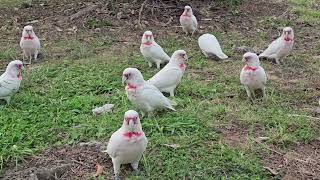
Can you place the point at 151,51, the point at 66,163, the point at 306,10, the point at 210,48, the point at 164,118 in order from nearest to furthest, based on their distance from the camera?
the point at 66,163 → the point at 164,118 → the point at 151,51 → the point at 210,48 → the point at 306,10

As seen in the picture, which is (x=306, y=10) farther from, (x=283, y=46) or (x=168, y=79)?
(x=168, y=79)

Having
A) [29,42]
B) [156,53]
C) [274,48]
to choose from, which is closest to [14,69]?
[29,42]

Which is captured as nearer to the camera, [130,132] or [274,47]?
[130,132]

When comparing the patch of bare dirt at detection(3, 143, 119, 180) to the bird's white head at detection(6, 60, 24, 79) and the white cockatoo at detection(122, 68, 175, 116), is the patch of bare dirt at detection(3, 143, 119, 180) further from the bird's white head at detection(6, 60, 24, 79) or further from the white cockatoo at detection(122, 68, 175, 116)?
the bird's white head at detection(6, 60, 24, 79)

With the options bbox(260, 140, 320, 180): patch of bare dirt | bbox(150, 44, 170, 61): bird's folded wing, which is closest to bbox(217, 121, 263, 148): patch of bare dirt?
bbox(260, 140, 320, 180): patch of bare dirt

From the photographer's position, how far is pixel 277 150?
5.08 m

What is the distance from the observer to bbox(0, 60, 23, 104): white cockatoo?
20.0 feet

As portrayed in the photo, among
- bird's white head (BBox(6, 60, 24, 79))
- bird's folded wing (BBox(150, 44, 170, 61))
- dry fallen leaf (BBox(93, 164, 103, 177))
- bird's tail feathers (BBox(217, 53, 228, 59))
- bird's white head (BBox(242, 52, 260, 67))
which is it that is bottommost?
bird's tail feathers (BBox(217, 53, 228, 59))

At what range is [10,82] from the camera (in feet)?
20.3

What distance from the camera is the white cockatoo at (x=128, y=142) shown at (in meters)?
4.34

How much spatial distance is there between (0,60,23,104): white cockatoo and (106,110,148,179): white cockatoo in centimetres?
214

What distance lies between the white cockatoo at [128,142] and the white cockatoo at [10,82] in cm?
214

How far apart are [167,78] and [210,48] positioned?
1882 millimetres

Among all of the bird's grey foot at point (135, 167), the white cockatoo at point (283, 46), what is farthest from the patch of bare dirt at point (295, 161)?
the white cockatoo at point (283, 46)
